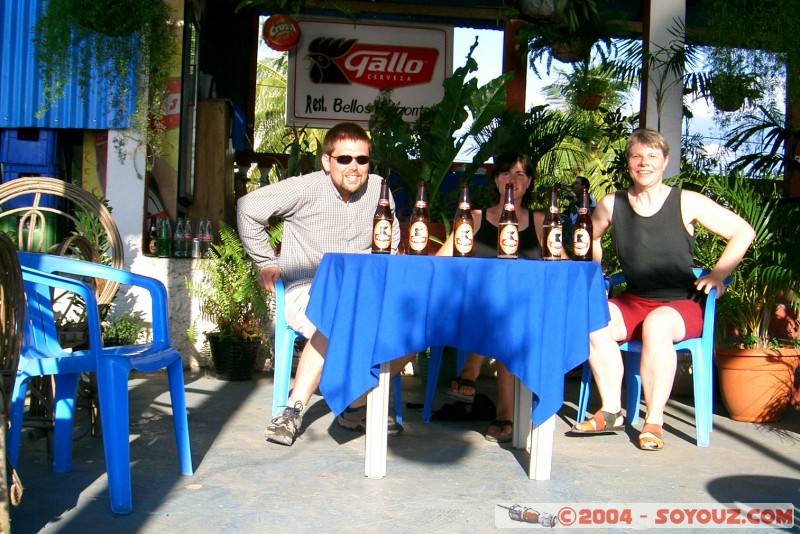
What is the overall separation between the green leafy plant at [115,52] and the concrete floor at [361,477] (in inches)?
102

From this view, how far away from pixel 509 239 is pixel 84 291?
1.85 metres

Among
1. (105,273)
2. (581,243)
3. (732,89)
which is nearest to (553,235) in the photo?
(581,243)

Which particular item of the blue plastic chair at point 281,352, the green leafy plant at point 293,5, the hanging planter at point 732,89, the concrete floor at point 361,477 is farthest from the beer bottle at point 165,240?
the hanging planter at point 732,89

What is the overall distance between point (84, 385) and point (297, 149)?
3957 millimetres

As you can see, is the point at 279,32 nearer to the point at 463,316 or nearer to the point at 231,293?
the point at 231,293

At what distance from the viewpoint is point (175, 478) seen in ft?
11.7

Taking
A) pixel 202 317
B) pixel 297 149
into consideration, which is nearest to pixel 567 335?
pixel 202 317

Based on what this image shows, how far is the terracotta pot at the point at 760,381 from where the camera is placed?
5.10 meters

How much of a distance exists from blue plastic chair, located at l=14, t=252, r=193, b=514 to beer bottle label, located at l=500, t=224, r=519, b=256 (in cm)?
151

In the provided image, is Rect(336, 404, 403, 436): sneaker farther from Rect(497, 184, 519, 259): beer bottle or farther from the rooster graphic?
the rooster graphic

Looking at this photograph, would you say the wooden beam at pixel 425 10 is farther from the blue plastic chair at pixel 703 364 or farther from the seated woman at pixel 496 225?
the blue plastic chair at pixel 703 364

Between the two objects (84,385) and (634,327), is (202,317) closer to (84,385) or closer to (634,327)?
(84,385)

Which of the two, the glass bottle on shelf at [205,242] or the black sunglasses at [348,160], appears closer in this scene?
the black sunglasses at [348,160]

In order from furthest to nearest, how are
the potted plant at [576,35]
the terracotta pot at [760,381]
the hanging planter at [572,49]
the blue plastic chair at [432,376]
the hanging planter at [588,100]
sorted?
the hanging planter at [588,100] → the hanging planter at [572,49] → the potted plant at [576,35] → the terracotta pot at [760,381] → the blue plastic chair at [432,376]
